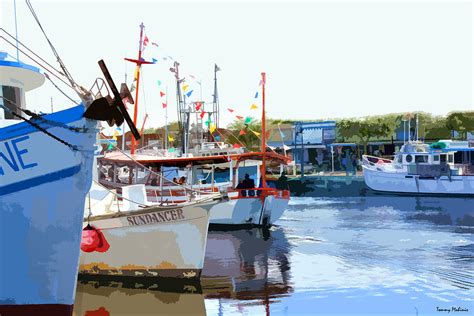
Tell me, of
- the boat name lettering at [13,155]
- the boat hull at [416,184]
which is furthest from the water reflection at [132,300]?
the boat hull at [416,184]

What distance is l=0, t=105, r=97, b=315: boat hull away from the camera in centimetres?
884

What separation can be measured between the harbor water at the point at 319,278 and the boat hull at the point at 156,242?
0.34 metres

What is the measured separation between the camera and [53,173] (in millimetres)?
8891

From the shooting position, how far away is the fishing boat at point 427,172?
41.4m

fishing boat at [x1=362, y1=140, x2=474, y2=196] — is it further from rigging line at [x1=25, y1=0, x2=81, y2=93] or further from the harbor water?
rigging line at [x1=25, y1=0, x2=81, y2=93]

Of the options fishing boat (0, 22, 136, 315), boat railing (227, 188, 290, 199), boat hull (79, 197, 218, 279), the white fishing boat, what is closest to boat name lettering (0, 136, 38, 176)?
fishing boat (0, 22, 136, 315)

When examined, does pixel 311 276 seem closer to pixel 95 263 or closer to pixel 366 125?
pixel 95 263

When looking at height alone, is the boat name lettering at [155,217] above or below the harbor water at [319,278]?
above

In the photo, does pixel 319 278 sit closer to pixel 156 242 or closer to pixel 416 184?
pixel 156 242

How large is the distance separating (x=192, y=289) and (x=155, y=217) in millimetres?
1755

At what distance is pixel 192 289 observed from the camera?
13.5 meters

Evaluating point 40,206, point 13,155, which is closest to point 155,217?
point 40,206

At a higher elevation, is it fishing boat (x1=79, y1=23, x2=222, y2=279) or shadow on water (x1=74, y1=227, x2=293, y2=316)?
fishing boat (x1=79, y1=23, x2=222, y2=279)

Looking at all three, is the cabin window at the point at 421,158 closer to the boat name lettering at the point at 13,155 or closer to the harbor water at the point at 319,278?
the harbor water at the point at 319,278
